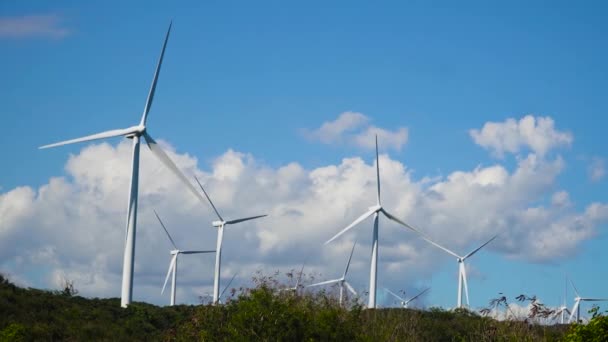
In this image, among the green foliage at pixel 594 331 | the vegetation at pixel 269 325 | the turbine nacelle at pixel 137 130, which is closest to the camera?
the green foliage at pixel 594 331

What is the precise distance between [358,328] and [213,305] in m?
8.44

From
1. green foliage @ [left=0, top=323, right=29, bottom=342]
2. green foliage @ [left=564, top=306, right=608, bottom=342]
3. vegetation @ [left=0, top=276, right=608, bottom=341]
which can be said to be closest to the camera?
green foliage @ [left=564, top=306, right=608, bottom=342]

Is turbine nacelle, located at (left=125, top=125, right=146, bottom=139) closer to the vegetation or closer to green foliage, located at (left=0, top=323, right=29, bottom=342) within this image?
the vegetation

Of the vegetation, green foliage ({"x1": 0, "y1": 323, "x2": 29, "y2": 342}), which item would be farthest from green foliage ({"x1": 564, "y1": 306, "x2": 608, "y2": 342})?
green foliage ({"x1": 0, "y1": 323, "x2": 29, "y2": 342})

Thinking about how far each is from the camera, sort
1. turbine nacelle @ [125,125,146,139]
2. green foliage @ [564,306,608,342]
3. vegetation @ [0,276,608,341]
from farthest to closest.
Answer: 1. turbine nacelle @ [125,125,146,139]
2. vegetation @ [0,276,608,341]
3. green foliage @ [564,306,608,342]

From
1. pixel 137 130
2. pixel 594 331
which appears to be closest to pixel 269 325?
pixel 594 331

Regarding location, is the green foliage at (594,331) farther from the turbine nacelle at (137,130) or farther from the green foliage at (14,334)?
the turbine nacelle at (137,130)

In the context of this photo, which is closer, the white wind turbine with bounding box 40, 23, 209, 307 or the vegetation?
the vegetation

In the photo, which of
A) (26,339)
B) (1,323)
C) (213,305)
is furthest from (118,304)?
(213,305)

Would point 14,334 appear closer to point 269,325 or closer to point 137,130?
point 269,325

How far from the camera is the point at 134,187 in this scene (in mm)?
78812

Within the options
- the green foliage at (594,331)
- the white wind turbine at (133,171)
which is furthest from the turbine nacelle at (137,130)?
the green foliage at (594,331)

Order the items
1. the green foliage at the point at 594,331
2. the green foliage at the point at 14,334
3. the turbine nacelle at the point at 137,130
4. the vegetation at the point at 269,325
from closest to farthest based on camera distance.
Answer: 1. the green foliage at the point at 594,331
2. the vegetation at the point at 269,325
3. the green foliage at the point at 14,334
4. the turbine nacelle at the point at 137,130

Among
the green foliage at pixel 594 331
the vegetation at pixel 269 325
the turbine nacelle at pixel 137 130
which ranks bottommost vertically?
the green foliage at pixel 594 331
